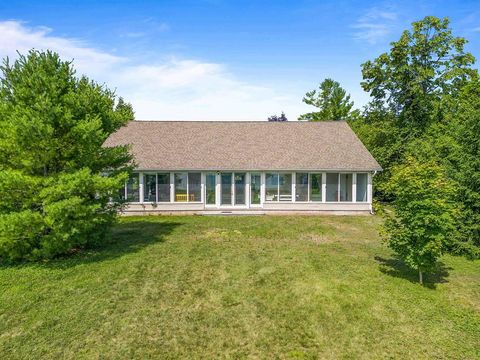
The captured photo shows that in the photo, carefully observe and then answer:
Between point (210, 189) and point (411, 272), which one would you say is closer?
point (411, 272)

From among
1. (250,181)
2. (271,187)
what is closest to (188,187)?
(250,181)

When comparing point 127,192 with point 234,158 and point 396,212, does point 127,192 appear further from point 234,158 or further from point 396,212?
point 396,212

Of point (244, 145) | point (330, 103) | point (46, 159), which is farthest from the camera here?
point (330, 103)

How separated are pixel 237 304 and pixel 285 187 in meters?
14.4

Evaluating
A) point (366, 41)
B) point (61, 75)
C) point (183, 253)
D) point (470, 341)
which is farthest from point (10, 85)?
point (366, 41)

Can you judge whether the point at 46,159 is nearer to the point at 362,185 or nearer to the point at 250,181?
the point at 250,181

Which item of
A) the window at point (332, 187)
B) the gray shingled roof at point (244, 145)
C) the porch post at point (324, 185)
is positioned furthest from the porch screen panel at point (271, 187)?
the window at point (332, 187)

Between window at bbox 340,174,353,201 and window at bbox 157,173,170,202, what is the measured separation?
12340 mm

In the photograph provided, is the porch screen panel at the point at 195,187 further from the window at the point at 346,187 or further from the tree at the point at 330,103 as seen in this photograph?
the tree at the point at 330,103

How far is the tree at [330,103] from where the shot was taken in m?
48.6

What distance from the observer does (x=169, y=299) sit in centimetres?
878

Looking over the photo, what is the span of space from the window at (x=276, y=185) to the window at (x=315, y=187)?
5.15 feet

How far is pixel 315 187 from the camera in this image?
72.7 ft

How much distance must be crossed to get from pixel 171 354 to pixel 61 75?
36.3 feet
